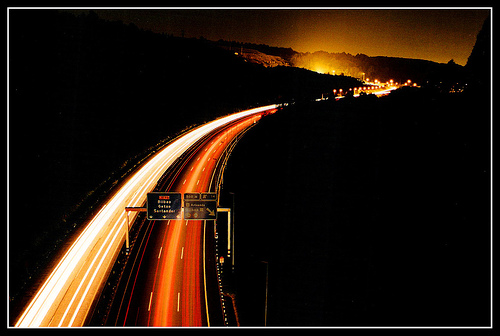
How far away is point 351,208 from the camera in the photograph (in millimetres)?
25859

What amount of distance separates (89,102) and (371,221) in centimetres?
5471

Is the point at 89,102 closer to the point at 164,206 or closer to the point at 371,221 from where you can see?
the point at 164,206

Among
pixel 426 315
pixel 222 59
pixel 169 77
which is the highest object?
pixel 222 59

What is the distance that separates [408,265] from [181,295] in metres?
14.4

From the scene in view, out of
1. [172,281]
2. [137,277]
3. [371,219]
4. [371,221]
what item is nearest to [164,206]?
[172,281]

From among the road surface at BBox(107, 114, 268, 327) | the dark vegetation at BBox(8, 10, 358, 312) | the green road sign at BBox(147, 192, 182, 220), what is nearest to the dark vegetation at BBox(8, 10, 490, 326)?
the dark vegetation at BBox(8, 10, 358, 312)

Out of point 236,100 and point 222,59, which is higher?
point 222,59

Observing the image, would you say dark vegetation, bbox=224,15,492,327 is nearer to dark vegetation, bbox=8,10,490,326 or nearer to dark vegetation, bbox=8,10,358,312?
dark vegetation, bbox=8,10,490,326

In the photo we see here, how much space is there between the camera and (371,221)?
2434cm

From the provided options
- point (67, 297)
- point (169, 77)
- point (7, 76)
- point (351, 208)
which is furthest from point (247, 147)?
point (169, 77)

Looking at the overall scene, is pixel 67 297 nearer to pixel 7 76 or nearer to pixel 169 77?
pixel 7 76

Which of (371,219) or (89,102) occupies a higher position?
(89,102)

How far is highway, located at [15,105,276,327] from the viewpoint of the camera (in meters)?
15.3

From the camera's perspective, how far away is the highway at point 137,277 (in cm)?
1528
